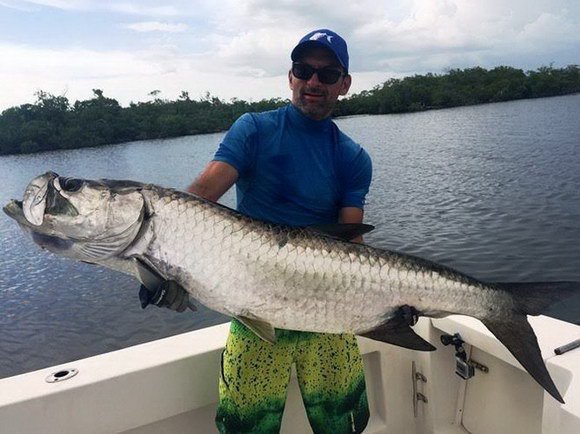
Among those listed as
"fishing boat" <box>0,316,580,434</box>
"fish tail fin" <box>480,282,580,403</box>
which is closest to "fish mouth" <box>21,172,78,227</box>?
"fishing boat" <box>0,316,580,434</box>

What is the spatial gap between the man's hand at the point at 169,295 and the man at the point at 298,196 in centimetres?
66

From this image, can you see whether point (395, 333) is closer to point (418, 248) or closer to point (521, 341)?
point (521, 341)

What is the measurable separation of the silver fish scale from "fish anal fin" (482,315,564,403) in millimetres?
100

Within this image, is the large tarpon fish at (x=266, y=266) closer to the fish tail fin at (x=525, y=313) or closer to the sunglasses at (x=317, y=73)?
the fish tail fin at (x=525, y=313)

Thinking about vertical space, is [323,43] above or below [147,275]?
above

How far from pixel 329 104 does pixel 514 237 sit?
13.6 m

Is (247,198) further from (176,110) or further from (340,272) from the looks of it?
(176,110)

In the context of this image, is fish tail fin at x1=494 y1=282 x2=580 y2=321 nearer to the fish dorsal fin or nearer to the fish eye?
the fish dorsal fin

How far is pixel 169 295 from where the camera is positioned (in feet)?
7.97

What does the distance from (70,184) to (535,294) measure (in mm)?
2705

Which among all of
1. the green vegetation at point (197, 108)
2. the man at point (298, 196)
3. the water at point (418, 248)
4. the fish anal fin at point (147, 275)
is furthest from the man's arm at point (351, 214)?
the green vegetation at point (197, 108)

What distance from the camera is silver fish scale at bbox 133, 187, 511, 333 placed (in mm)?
2453

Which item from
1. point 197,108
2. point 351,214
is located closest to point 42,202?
point 351,214

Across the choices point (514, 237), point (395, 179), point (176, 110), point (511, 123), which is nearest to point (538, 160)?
point (395, 179)
